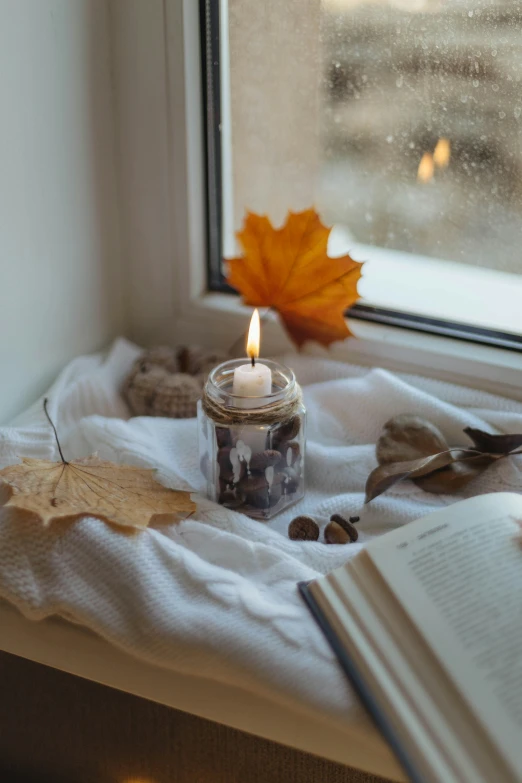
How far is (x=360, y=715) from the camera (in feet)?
2.12

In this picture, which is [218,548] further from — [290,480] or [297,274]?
[297,274]

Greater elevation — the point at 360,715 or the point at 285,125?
the point at 285,125

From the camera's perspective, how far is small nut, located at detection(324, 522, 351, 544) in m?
0.84

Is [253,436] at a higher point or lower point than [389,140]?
lower

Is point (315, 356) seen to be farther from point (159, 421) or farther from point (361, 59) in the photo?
point (361, 59)

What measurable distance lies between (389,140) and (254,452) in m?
0.42

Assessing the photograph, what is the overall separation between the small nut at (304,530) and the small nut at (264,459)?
7cm

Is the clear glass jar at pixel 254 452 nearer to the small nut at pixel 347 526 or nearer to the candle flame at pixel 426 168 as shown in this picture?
the small nut at pixel 347 526

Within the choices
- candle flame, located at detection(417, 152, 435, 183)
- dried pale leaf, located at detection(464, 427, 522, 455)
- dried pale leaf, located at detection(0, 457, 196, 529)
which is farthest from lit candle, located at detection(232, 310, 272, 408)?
candle flame, located at detection(417, 152, 435, 183)

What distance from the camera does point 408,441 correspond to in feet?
2.99


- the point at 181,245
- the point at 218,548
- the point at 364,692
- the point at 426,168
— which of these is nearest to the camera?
the point at 364,692

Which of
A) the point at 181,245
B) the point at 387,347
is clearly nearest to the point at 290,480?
the point at 387,347

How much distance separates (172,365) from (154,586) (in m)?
0.40

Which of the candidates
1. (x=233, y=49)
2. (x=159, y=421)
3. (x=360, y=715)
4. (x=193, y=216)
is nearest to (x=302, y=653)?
(x=360, y=715)
